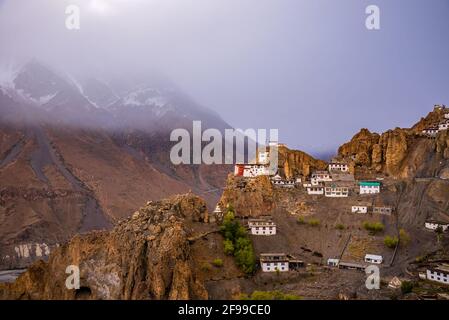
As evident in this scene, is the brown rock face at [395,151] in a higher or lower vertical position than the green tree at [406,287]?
higher

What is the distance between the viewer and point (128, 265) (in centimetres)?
4872

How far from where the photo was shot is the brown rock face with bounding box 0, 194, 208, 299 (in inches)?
1834

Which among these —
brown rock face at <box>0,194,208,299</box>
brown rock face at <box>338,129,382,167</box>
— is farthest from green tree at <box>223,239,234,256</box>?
brown rock face at <box>338,129,382,167</box>

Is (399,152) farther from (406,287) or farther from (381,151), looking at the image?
(406,287)

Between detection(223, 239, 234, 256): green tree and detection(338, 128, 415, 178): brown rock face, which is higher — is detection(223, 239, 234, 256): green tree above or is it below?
below

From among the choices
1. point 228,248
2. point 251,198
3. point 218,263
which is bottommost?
point 218,263

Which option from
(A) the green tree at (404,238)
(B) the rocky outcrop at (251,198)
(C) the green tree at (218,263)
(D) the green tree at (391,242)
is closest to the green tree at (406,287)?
(D) the green tree at (391,242)

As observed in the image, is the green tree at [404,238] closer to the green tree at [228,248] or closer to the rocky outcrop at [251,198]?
the rocky outcrop at [251,198]

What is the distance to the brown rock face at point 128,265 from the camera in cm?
4659

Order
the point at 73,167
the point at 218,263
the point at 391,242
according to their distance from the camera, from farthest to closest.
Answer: the point at 73,167
the point at 391,242
the point at 218,263

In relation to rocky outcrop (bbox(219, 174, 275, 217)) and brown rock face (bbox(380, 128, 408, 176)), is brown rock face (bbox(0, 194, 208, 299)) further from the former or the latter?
brown rock face (bbox(380, 128, 408, 176))

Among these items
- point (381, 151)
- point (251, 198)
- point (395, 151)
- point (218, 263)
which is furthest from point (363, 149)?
point (218, 263)

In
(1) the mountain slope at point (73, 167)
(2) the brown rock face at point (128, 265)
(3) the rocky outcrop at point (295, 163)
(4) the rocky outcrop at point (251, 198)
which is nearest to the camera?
(2) the brown rock face at point (128, 265)

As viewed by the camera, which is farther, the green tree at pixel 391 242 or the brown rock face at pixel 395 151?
the brown rock face at pixel 395 151
